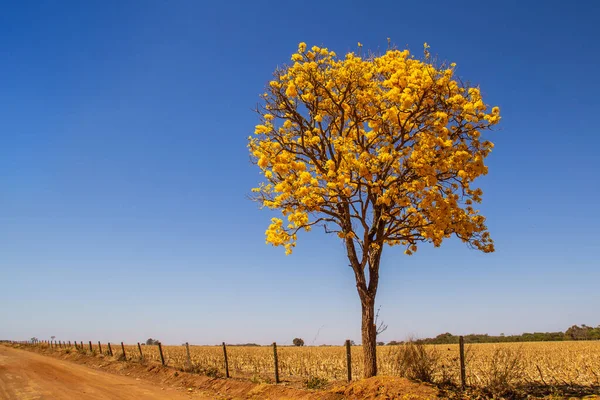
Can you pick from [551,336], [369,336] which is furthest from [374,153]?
[551,336]

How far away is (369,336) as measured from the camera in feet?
50.2

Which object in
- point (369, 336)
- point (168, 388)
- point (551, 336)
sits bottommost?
point (551, 336)

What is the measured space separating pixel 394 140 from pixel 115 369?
83.9 ft

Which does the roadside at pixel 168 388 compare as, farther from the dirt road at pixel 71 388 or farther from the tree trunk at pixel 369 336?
the tree trunk at pixel 369 336

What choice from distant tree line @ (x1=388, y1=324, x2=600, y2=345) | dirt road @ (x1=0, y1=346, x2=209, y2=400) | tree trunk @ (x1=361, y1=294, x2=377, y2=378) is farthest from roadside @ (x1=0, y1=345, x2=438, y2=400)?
distant tree line @ (x1=388, y1=324, x2=600, y2=345)

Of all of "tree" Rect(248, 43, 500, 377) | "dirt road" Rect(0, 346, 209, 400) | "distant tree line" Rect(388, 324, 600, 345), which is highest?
"tree" Rect(248, 43, 500, 377)

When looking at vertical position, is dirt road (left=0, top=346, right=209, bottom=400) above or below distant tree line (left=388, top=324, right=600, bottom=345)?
above

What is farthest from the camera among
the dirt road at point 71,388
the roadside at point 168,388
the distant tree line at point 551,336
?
the distant tree line at point 551,336

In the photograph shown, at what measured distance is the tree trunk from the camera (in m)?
15.0

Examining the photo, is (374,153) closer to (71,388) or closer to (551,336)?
(71,388)

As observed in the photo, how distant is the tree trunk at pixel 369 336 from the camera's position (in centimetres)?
1502

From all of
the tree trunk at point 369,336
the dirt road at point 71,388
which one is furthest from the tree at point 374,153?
the dirt road at point 71,388

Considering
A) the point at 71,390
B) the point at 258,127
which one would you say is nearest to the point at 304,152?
the point at 258,127

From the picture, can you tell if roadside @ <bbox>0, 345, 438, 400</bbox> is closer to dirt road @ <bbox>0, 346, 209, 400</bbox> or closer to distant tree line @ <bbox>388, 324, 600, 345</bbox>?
dirt road @ <bbox>0, 346, 209, 400</bbox>
